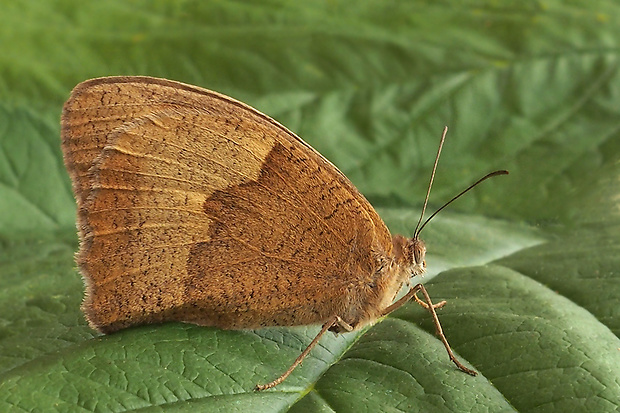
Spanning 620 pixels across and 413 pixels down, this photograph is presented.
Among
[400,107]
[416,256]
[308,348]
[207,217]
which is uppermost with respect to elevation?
[400,107]

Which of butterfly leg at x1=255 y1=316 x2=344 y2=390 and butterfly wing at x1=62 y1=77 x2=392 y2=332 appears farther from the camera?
butterfly wing at x1=62 y1=77 x2=392 y2=332

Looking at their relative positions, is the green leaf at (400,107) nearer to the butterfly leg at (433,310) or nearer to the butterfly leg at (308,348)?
the butterfly leg at (433,310)

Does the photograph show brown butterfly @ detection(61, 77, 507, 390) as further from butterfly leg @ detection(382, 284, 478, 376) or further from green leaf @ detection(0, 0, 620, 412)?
green leaf @ detection(0, 0, 620, 412)

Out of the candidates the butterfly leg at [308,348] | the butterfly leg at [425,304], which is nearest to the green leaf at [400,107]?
the butterfly leg at [425,304]

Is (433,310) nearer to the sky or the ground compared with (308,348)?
nearer to the sky

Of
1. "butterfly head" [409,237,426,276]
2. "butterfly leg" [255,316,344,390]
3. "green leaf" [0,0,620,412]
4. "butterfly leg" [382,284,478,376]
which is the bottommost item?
"butterfly leg" [255,316,344,390]

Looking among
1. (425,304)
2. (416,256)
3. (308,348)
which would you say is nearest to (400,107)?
(416,256)

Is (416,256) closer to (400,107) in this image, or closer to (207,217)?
(207,217)

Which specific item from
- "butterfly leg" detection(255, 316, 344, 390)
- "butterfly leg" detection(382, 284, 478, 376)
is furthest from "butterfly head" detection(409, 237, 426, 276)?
"butterfly leg" detection(255, 316, 344, 390)
